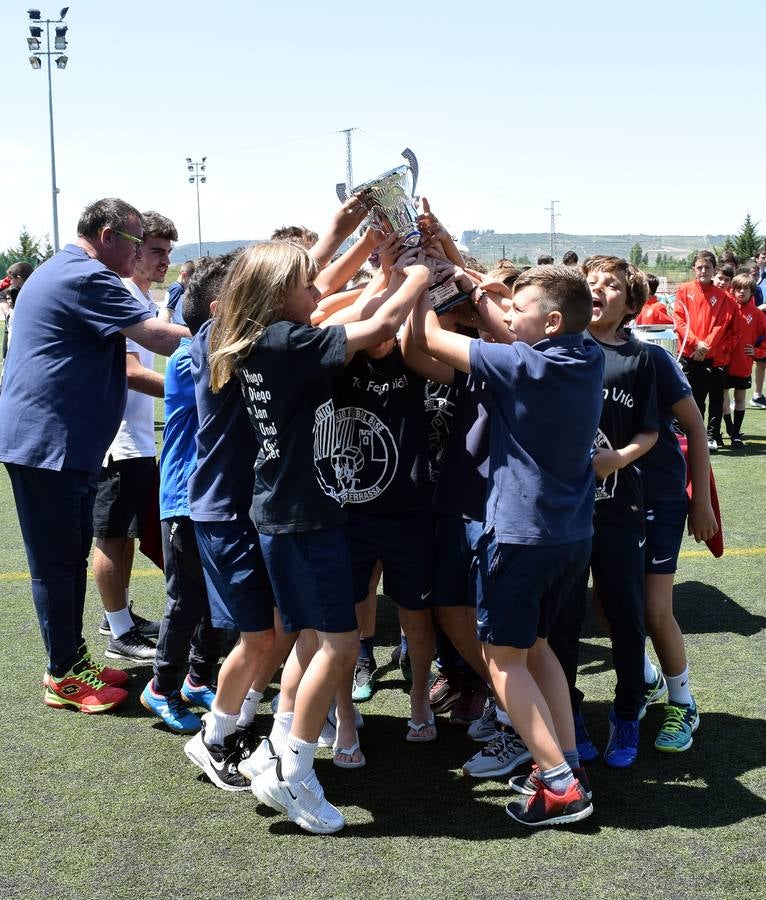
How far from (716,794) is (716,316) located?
835cm

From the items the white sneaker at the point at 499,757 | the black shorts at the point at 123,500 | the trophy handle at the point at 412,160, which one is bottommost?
the white sneaker at the point at 499,757

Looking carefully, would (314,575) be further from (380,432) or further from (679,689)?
(679,689)

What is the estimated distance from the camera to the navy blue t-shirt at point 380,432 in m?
3.63

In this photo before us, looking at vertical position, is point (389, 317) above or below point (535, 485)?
above

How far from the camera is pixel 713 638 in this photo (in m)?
5.07

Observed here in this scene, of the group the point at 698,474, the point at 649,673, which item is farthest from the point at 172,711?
the point at 698,474

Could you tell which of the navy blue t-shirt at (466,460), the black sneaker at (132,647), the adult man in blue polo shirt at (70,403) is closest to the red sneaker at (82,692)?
the adult man in blue polo shirt at (70,403)

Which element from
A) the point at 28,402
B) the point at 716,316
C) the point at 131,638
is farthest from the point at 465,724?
the point at 716,316

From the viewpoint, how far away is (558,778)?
326 cm

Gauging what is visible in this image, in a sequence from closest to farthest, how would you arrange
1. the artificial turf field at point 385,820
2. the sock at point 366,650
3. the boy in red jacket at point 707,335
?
1. the artificial turf field at point 385,820
2. the sock at point 366,650
3. the boy in red jacket at point 707,335

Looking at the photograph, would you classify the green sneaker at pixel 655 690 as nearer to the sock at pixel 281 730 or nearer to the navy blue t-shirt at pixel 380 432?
the navy blue t-shirt at pixel 380 432

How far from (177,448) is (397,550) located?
111 centimetres

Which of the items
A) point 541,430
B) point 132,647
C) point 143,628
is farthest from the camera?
point 143,628

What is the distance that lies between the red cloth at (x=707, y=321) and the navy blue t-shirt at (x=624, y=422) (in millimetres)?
7469
